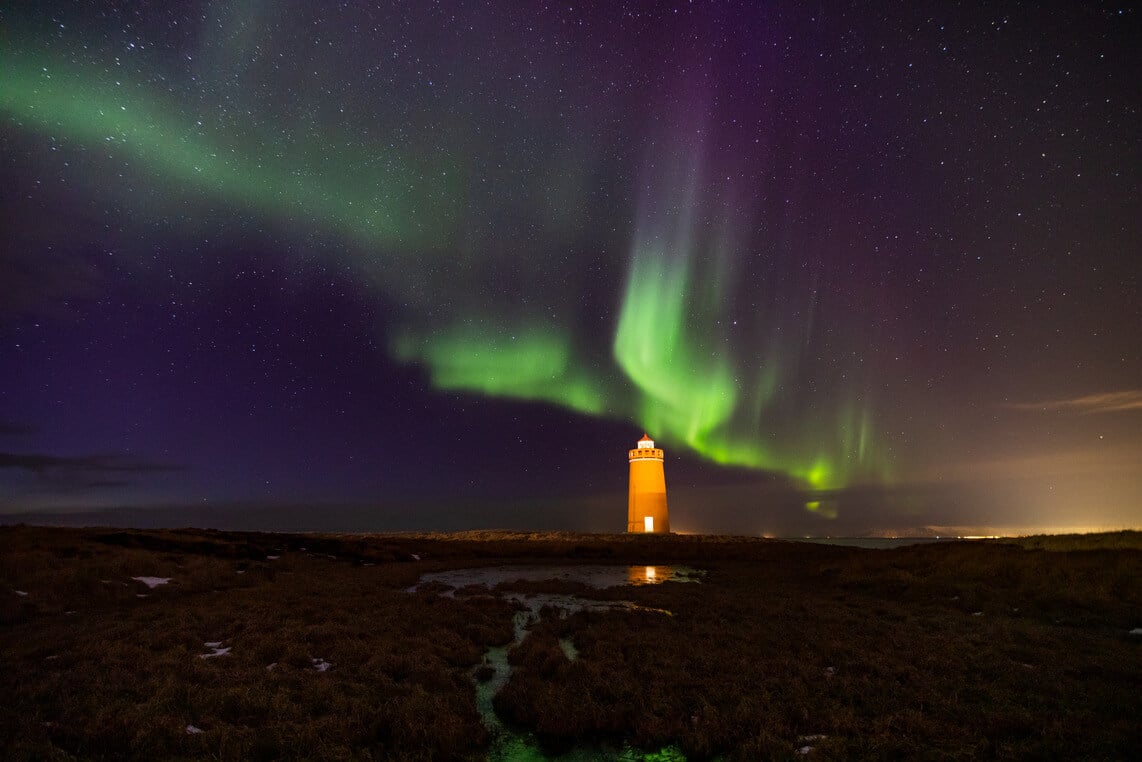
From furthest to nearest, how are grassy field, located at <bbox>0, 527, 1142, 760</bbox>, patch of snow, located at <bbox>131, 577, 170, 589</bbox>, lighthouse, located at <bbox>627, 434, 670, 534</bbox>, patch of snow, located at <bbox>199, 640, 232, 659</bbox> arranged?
lighthouse, located at <bbox>627, 434, 670, 534</bbox> → patch of snow, located at <bbox>131, 577, 170, 589</bbox> → patch of snow, located at <bbox>199, 640, 232, 659</bbox> → grassy field, located at <bbox>0, 527, 1142, 760</bbox>

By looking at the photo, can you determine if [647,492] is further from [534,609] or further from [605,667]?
[605,667]

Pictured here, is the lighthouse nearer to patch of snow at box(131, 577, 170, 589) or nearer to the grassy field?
the grassy field

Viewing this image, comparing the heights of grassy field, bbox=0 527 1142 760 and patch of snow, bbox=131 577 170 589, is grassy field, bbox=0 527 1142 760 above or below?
above

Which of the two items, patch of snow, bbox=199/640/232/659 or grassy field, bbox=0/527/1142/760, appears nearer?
grassy field, bbox=0/527/1142/760

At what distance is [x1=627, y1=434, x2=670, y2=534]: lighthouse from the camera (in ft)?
210

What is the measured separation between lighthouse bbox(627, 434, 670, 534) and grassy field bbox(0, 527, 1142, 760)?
4265cm

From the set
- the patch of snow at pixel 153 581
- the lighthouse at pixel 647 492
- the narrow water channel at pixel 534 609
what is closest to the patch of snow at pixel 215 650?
the narrow water channel at pixel 534 609

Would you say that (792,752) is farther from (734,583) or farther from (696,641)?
(734,583)

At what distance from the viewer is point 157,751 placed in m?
7.08

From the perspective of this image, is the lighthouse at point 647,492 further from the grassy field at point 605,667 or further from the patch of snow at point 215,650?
the patch of snow at point 215,650

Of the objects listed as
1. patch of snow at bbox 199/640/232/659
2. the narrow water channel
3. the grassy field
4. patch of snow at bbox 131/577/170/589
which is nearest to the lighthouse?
the narrow water channel

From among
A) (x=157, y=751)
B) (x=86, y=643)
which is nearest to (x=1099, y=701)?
(x=157, y=751)

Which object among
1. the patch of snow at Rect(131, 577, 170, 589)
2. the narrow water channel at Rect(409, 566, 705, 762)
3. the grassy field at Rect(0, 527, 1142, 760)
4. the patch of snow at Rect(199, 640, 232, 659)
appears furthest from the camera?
the patch of snow at Rect(131, 577, 170, 589)

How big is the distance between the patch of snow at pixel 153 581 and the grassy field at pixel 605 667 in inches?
19.6
